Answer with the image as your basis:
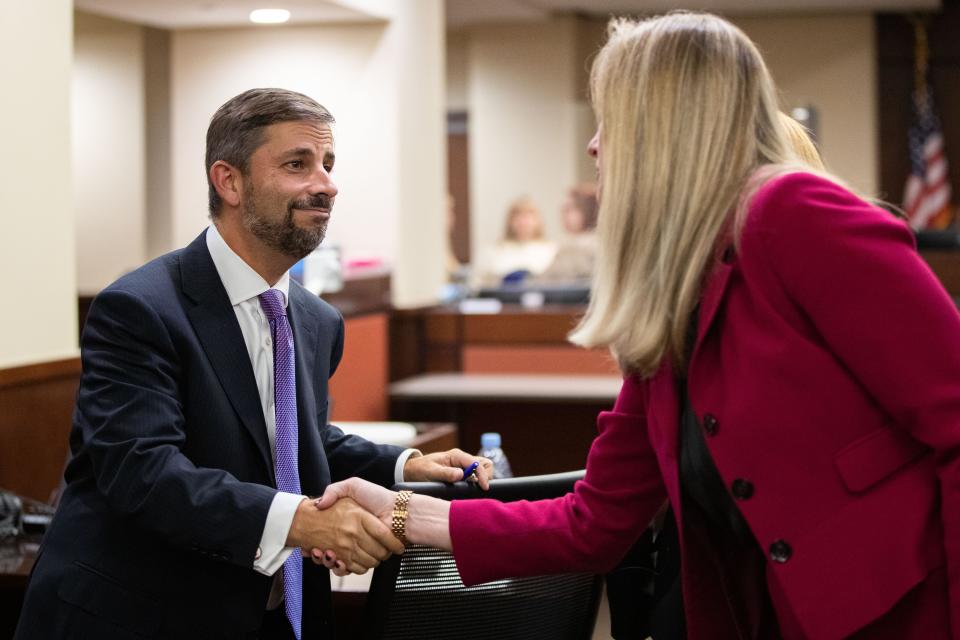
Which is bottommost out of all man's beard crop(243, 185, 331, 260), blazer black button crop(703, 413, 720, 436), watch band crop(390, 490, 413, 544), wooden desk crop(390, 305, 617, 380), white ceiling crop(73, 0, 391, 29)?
wooden desk crop(390, 305, 617, 380)

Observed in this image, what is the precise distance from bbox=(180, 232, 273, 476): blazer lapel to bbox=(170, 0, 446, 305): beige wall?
166 inches

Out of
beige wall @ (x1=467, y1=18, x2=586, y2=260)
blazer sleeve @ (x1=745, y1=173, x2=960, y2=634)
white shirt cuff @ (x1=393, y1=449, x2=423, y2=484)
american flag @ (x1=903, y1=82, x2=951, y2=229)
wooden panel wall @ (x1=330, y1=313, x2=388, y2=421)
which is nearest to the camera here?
blazer sleeve @ (x1=745, y1=173, x2=960, y2=634)

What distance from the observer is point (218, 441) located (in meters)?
2.09

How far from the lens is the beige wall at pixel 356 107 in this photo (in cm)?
640

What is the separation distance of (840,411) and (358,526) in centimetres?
81

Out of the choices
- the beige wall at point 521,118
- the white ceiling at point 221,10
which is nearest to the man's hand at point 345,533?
the white ceiling at point 221,10

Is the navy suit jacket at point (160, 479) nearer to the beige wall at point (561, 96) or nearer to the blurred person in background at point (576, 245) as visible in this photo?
the blurred person in background at point (576, 245)

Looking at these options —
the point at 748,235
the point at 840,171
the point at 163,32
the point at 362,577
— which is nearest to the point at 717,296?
the point at 748,235

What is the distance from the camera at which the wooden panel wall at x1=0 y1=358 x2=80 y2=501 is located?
356 cm

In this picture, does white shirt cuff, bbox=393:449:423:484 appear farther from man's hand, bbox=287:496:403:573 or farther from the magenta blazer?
the magenta blazer

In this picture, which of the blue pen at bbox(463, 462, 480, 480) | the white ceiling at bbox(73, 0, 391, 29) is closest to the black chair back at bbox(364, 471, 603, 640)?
the blue pen at bbox(463, 462, 480, 480)

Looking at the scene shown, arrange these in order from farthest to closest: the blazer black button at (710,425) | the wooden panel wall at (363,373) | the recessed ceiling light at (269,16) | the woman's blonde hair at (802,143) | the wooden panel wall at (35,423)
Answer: the recessed ceiling light at (269,16), the wooden panel wall at (363,373), the wooden panel wall at (35,423), the woman's blonde hair at (802,143), the blazer black button at (710,425)

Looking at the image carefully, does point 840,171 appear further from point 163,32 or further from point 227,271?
point 227,271

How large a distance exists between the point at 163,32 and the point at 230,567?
6.18m
